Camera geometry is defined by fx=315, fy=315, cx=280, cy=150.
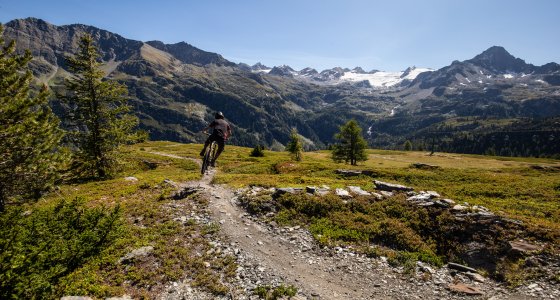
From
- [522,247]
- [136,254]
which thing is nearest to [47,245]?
[136,254]

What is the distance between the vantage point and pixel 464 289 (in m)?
12.1

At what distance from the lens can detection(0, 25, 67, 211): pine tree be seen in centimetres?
1495

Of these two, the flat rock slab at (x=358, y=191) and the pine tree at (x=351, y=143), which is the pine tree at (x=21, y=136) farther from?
the pine tree at (x=351, y=143)

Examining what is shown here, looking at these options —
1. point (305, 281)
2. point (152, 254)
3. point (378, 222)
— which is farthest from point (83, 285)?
point (378, 222)

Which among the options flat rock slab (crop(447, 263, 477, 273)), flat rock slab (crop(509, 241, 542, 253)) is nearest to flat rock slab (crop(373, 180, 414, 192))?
flat rock slab (crop(509, 241, 542, 253))

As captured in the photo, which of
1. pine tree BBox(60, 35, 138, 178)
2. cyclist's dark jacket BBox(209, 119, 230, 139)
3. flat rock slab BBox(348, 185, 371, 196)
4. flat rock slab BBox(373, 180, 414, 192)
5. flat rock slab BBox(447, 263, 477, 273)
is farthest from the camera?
pine tree BBox(60, 35, 138, 178)

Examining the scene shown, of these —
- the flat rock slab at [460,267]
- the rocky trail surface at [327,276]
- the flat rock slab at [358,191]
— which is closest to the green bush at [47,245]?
the rocky trail surface at [327,276]

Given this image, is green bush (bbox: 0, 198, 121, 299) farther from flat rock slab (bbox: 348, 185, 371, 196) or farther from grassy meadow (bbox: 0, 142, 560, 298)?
flat rock slab (bbox: 348, 185, 371, 196)

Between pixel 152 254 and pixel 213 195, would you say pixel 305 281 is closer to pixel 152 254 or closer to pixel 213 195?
pixel 152 254

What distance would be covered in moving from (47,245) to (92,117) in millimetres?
23829

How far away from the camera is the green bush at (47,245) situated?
948 cm

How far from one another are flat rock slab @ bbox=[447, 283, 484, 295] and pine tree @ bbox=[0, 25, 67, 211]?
63.9 feet

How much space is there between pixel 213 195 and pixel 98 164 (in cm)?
1881

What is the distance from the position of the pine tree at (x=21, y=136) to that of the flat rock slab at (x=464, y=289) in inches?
767
